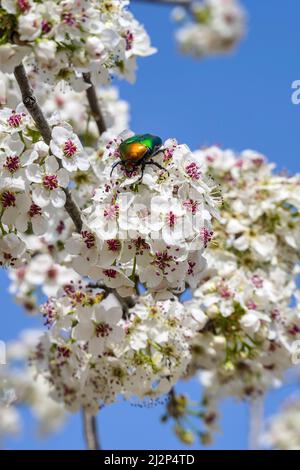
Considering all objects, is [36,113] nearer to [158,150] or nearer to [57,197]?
[57,197]

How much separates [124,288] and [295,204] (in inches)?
80.3

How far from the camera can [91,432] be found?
5.87m

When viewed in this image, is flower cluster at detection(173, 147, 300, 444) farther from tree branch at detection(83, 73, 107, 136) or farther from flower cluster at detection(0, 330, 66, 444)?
flower cluster at detection(0, 330, 66, 444)

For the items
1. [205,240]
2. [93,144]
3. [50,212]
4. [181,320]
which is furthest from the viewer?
[93,144]

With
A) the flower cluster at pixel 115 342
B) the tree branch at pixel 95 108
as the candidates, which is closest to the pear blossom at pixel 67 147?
the flower cluster at pixel 115 342

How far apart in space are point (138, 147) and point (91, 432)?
344 cm

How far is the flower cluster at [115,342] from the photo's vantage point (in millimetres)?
3779

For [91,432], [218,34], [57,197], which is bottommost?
[57,197]

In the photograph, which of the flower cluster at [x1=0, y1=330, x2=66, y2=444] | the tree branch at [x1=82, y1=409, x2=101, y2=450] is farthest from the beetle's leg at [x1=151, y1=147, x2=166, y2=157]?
the flower cluster at [x1=0, y1=330, x2=66, y2=444]

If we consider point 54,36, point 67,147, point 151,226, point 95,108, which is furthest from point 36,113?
point 95,108

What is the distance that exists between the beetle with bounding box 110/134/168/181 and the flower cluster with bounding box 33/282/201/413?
2.83ft
